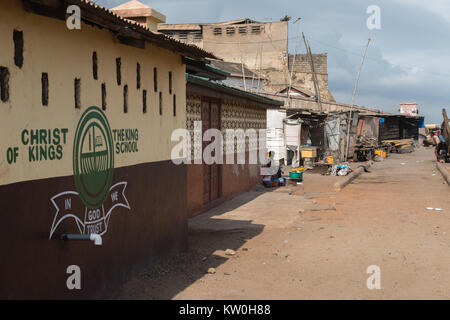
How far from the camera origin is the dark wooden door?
1368 cm

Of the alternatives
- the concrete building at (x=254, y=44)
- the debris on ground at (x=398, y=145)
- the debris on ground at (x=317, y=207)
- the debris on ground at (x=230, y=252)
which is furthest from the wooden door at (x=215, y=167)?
the concrete building at (x=254, y=44)

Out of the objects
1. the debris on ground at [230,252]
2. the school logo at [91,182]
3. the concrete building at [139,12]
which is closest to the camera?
the school logo at [91,182]

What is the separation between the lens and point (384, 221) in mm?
12289

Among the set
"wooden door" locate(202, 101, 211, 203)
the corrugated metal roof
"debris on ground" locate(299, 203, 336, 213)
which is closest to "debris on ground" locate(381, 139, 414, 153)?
the corrugated metal roof

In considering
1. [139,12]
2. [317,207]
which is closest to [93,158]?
[139,12]

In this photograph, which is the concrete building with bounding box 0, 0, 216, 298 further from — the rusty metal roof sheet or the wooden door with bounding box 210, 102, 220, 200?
the wooden door with bounding box 210, 102, 220, 200

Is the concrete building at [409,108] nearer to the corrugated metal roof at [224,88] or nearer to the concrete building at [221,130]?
the corrugated metal roof at [224,88]

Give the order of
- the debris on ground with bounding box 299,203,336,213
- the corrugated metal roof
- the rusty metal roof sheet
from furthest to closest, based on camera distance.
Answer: the debris on ground with bounding box 299,203,336,213 → the corrugated metal roof → the rusty metal roof sheet

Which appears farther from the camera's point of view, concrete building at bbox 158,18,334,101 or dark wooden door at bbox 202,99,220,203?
concrete building at bbox 158,18,334,101

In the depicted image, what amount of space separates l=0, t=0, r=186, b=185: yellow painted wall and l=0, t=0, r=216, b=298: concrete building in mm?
11

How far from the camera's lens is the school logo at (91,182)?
5.72 m

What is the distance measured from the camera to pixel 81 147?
594 centimetres

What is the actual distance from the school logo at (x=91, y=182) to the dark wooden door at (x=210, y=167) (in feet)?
22.3

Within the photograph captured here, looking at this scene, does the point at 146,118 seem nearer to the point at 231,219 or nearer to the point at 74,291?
the point at 74,291
